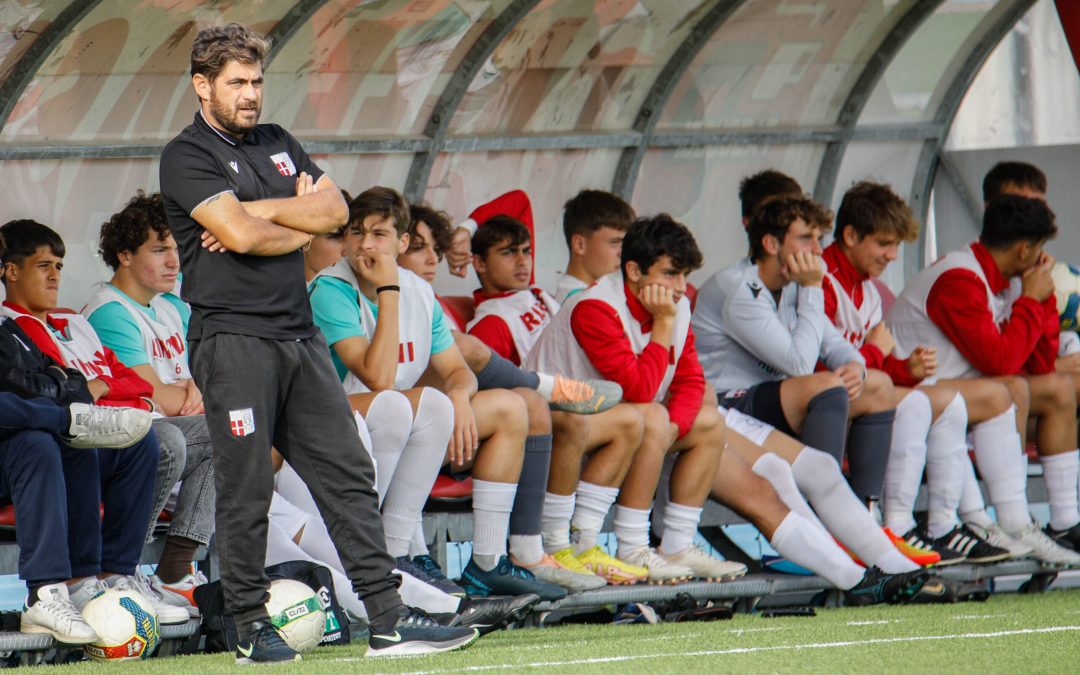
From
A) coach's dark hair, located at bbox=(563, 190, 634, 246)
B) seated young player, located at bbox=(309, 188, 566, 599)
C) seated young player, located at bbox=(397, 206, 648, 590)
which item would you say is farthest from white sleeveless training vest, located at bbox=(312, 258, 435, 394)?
coach's dark hair, located at bbox=(563, 190, 634, 246)

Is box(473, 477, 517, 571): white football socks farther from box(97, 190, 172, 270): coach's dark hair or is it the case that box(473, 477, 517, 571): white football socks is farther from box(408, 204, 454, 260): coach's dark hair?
box(97, 190, 172, 270): coach's dark hair

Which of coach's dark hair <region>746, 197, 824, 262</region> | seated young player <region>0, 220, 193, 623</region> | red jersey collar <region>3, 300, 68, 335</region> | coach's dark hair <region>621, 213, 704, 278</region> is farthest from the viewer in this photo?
coach's dark hair <region>746, 197, 824, 262</region>

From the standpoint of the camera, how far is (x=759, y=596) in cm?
627

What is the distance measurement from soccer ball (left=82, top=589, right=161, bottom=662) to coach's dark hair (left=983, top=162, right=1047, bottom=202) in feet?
16.4

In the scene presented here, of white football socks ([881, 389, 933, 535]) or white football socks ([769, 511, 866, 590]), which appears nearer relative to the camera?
white football socks ([769, 511, 866, 590])

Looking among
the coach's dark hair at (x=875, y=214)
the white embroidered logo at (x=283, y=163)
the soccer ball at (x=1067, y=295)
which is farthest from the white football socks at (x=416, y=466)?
the soccer ball at (x=1067, y=295)

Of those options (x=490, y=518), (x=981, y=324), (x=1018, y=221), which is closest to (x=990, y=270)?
(x=1018, y=221)

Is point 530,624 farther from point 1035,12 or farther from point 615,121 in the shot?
point 1035,12

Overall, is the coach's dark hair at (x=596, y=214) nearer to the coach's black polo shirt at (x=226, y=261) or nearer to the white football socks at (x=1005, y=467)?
the white football socks at (x=1005, y=467)

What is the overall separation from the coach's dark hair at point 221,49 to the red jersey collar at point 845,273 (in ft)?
12.3

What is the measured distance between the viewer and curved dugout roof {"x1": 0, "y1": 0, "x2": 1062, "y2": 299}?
638 centimetres

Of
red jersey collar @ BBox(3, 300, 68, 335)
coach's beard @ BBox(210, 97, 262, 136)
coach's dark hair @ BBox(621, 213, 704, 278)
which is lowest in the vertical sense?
red jersey collar @ BBox(3, 300, 68, 335)

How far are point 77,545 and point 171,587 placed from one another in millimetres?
442

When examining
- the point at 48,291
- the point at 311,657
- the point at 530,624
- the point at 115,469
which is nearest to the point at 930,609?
the point at 530,624
